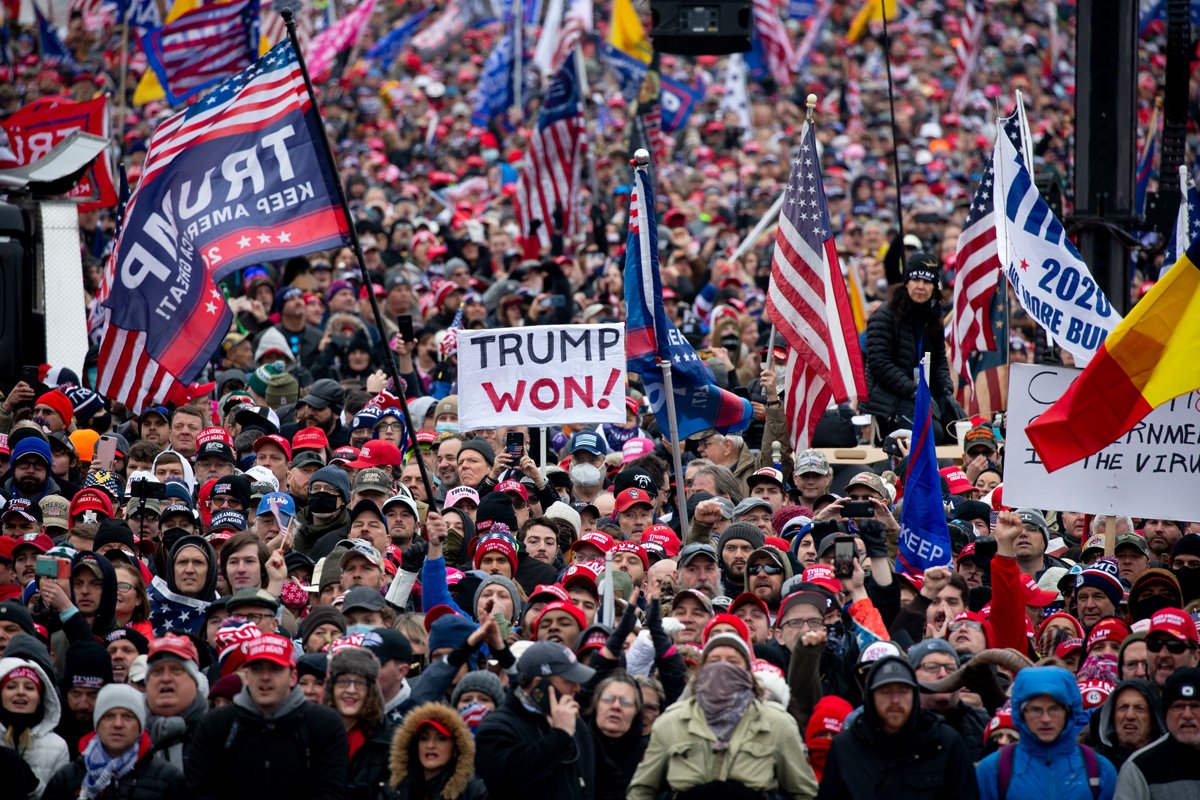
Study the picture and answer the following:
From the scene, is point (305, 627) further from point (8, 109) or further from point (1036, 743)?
point (8, 109)

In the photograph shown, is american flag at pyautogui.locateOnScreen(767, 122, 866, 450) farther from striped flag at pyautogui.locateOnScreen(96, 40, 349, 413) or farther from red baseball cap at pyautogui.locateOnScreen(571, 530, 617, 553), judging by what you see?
striped flag at pyautogui.locateOnScreen(96, 40, 349, 413)

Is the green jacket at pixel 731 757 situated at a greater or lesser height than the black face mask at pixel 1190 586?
greater

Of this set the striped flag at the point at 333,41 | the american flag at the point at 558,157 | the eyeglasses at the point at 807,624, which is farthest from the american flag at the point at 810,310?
the striped flag at the point at 333,41

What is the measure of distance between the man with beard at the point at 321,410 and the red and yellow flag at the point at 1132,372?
238 inches

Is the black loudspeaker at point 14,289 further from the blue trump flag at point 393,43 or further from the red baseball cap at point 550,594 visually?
the blue trump flag at point 393,43

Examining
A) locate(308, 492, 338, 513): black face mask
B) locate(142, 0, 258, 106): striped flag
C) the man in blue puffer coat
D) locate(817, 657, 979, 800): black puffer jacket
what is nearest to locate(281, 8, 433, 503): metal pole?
locate(308, 492, 338, 513): black face mask

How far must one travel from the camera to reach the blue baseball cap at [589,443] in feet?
47.8

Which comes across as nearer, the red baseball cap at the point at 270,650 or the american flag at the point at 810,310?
the red baseball cap at the point at 270,650

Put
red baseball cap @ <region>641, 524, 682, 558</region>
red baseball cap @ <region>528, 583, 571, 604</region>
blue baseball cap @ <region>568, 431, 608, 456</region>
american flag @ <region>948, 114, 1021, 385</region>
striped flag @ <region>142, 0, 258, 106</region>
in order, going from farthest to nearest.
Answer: striped flag @ <region>142, 0, 258, 106</region>, american flag @ <region>948, 114, 1021, 385</region>, blue baseball cap @ <region>568, 431, 608, 456</region>, red baseball cap @ <region>641, 524, 682, 558</region>, red baseball cap @ <region>528, 583, 571, 604</region>

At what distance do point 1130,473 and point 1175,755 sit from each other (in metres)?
2.92

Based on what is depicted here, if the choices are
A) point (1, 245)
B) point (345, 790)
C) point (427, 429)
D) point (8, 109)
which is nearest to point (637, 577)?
point (345, 790)

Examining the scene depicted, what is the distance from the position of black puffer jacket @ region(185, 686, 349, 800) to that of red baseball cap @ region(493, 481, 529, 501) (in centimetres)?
428

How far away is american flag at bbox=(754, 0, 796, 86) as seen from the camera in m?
30.6

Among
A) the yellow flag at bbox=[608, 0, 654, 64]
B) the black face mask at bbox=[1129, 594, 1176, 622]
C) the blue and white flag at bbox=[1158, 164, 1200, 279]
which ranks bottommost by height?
the black face mask at bbox=[1129, 594, 1176, 622]
